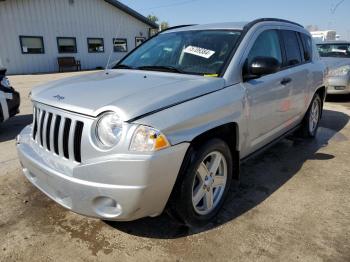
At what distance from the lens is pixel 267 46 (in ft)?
11.9

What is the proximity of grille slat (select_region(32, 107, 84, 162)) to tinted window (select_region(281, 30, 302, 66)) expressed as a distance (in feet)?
9.34

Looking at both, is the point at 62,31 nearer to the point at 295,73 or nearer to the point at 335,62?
the point at 335,62

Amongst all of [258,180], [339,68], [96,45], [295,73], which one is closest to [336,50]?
[339,68]

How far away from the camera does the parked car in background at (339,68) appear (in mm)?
8446

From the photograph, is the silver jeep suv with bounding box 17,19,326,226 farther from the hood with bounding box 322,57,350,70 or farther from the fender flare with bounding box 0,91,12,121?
the hood with bounding box 322,57,350,70

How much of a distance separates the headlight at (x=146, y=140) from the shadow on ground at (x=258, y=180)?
3.16ft

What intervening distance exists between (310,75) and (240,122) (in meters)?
2.24

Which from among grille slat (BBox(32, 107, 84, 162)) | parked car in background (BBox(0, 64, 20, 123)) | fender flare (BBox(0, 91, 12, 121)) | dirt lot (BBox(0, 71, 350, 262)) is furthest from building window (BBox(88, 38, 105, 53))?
grille slat (BBox(32, 107, 84, 162))

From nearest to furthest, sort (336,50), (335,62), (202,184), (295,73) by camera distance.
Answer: (202,184) < (295,73) < (335,62) < (336,50)

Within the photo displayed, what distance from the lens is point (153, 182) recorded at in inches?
86.1

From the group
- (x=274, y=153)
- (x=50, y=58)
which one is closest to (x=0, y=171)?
(x=274, y=153)

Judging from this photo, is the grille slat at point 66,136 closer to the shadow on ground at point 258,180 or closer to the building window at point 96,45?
the shadow on ground at point 258,180

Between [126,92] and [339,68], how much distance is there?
7.82 metres

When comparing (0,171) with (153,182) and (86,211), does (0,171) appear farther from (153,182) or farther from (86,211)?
(153,182)
